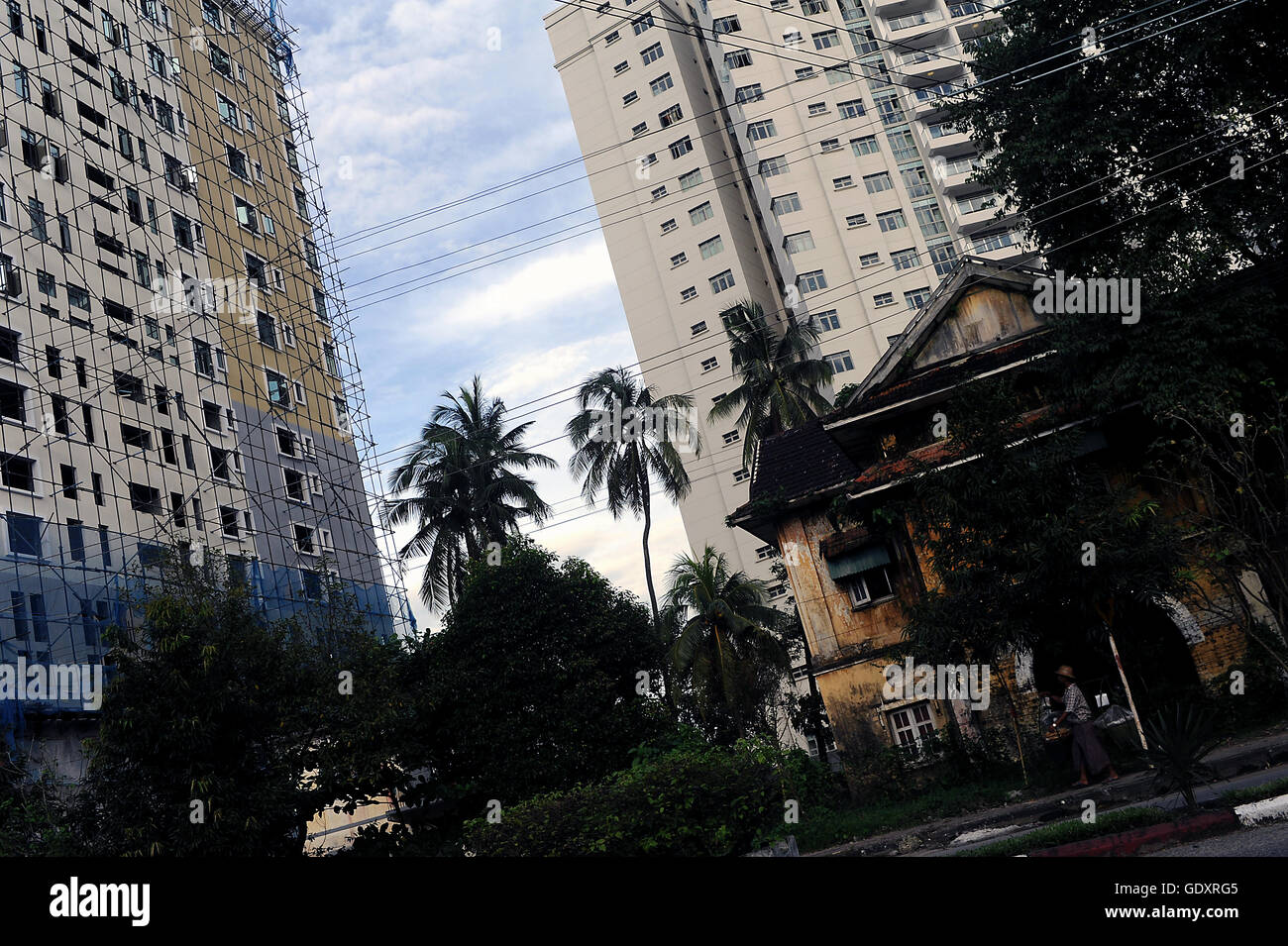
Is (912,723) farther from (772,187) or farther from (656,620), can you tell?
(772,187)

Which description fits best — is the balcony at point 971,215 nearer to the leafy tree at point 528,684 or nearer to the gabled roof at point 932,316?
the gabled roof at point 932,316

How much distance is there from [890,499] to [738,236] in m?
48.3

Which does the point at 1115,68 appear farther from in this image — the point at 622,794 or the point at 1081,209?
the point at 622,794

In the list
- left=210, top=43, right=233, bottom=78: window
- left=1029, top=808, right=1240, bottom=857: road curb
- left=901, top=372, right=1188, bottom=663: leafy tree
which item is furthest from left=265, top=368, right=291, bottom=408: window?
left=1029, top=808, right=1240, bottom=857: road curb

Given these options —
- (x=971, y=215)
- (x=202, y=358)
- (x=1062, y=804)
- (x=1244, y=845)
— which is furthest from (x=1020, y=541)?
(x=971, y=215)

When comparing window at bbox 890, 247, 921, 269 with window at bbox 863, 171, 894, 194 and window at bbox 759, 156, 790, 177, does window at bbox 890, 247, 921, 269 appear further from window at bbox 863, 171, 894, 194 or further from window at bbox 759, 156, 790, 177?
window at bbox 759, 156, 790, 177

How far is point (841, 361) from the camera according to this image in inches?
2517

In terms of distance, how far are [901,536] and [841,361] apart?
40.2 metres

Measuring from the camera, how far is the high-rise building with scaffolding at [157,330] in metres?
29.1

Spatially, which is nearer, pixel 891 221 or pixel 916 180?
pixel 891 221

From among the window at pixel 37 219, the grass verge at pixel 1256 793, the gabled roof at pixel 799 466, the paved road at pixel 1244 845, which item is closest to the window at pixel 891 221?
the gabled roof at pixel 799 466
